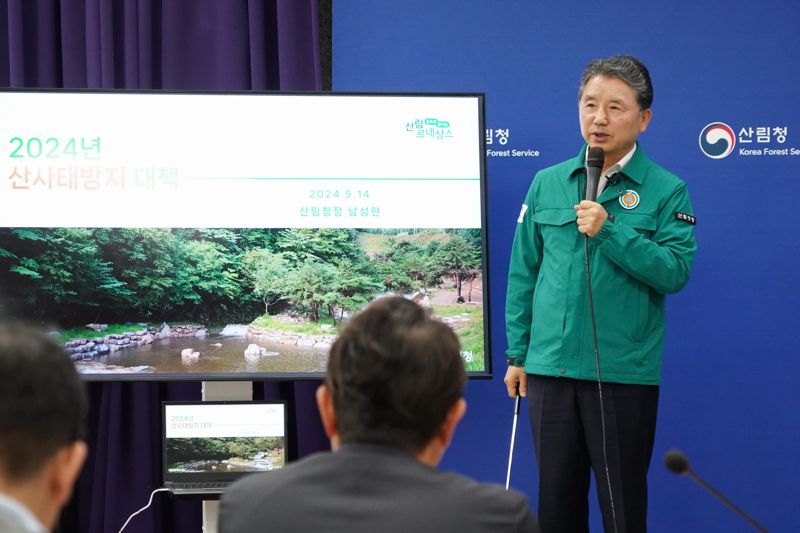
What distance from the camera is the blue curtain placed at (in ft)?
11.8

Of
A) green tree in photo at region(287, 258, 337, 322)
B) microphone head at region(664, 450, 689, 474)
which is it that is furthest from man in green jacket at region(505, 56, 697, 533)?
microphone head at region(664, 450, 689, 474)

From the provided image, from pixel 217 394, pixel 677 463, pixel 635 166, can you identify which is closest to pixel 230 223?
pixel 217 394

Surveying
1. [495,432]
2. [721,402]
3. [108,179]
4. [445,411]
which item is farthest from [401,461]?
[721,402]

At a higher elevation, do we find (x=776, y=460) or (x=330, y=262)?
(x=330, y=262)

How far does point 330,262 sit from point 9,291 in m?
1.10

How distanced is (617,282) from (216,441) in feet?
4.73

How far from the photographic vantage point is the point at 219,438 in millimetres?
3117

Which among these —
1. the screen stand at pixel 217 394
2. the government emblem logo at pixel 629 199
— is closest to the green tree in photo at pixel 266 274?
the screen stand at pixel 217 394

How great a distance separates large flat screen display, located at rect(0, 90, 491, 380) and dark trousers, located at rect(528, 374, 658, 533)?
16.3 inches

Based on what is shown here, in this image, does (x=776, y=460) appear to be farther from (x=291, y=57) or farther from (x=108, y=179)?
(x=108, y=179)

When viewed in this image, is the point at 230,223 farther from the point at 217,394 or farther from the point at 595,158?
the point at 595,158

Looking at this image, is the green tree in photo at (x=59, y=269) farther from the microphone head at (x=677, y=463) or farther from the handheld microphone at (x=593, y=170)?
the microphone head at (x=677, y=463)

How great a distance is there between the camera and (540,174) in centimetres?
303

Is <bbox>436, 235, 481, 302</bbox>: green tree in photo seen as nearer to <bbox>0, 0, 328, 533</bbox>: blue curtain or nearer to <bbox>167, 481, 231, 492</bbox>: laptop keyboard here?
<bbox>0, 0, 328, 533</bbox>: blue curtain
